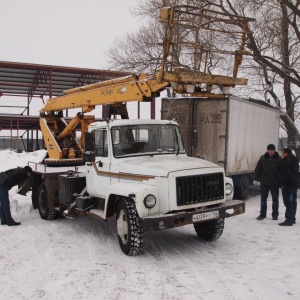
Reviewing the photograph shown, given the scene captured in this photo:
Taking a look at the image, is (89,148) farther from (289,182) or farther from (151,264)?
(289,182)

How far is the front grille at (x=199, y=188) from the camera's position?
6840 millimetres

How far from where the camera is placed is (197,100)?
1266cm

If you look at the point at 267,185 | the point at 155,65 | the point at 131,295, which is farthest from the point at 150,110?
the point at 131,295

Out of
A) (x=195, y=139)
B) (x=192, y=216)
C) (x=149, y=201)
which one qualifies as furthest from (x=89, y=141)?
(x=195, y=139)

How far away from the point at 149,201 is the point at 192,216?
0.77 meters

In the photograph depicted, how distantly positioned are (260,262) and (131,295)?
243cm

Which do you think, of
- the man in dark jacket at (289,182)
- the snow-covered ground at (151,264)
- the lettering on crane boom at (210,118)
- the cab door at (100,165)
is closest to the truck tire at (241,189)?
the lettering on crane boom at (210,118)

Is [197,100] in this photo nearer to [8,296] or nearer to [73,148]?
[73,148]

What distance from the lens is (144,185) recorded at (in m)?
6.95

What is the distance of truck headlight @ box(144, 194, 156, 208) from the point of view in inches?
263

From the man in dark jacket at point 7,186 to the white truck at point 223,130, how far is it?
4598 millimetres

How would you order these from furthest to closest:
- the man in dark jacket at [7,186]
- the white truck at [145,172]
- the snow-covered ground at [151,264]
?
the man in dark jacket at [7,186] → the white truck at [145,172] → the snow-covered ground at [151,264]

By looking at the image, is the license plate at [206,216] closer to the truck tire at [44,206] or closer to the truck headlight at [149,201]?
the truck headlight at [149,201]

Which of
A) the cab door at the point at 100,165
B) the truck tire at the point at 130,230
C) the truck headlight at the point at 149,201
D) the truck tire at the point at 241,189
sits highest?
the cab door at the point at 100,165
